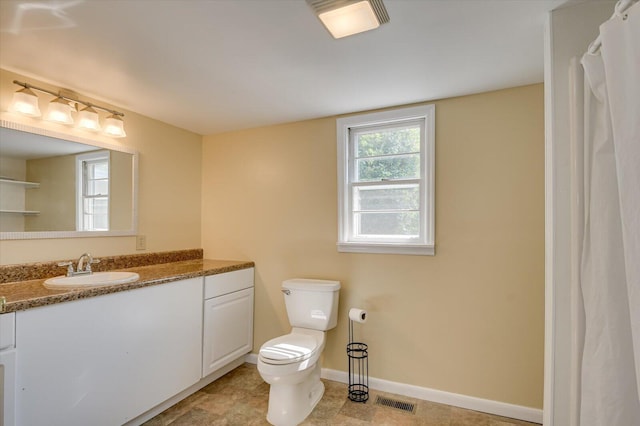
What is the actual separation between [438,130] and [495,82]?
44 centimetres

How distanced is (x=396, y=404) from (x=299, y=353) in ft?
2.69

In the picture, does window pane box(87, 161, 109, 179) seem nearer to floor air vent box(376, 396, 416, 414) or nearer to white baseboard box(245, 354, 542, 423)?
white baseboard box(245, 354, 542, 423)

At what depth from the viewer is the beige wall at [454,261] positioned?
2.02m

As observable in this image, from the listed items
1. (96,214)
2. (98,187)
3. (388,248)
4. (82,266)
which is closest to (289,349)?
(388,248)

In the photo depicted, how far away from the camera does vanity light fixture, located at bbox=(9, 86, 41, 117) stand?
5.93ft

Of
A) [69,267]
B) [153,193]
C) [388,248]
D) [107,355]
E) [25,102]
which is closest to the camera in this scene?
[107,355]

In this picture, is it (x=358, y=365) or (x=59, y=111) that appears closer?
(x=59, y=111)

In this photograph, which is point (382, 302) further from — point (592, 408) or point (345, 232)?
point (592, 408)

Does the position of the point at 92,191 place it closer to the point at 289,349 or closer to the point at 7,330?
the point at 7,330

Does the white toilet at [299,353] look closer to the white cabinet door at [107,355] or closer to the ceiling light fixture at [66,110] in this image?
the white cabinet door at [107,355]

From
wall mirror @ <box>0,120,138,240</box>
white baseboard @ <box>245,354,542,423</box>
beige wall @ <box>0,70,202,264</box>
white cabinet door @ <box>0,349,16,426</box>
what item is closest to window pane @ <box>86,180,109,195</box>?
wall mirror @ <box>0,120,138,240</box>

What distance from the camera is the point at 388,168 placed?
8.14 feet

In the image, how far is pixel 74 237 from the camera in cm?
214

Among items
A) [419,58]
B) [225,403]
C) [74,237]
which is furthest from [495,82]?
[74,237]
